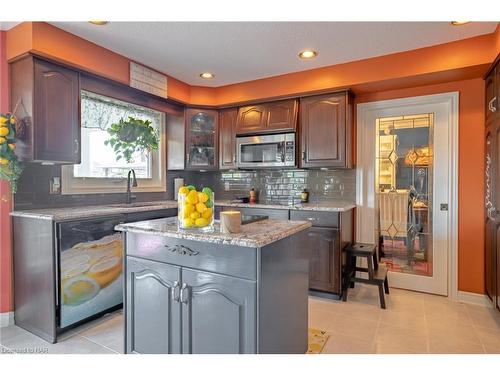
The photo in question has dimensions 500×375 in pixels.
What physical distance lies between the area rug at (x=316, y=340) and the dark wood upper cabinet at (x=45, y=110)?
245 cm

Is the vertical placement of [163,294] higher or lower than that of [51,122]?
lower

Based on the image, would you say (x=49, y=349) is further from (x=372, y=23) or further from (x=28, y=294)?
(x=372, y=23)

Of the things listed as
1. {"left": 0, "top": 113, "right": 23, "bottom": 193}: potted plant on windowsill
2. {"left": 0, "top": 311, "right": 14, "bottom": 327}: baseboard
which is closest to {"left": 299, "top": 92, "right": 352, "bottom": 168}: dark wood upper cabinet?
{"left": 0, "top": 113, "right": 23, "bottom": 193}: potted plant on windowsill

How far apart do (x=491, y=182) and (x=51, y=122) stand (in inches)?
151

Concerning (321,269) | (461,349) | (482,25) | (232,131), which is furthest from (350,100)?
(461,349)

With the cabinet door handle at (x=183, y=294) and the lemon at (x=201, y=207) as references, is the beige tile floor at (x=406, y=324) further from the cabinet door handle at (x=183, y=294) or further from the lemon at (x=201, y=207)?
the lemon at (x=201, y=207)

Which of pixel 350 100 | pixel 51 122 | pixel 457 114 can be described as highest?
pixel 350 100

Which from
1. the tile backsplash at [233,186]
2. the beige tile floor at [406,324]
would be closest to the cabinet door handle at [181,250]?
the beige tile floor at [406,324]

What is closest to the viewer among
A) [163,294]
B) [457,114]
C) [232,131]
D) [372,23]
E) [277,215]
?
[163,294]

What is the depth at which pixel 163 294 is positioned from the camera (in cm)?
165

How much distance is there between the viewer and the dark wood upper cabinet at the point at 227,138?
3922mm

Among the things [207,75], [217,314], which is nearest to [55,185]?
[207,75]

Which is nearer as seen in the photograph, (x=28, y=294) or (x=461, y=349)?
(x=461, y=349)

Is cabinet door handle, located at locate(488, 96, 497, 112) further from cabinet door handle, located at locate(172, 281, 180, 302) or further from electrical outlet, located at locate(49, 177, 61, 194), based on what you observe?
electrical outlet, located at locate(49, 177, 61, 194)
